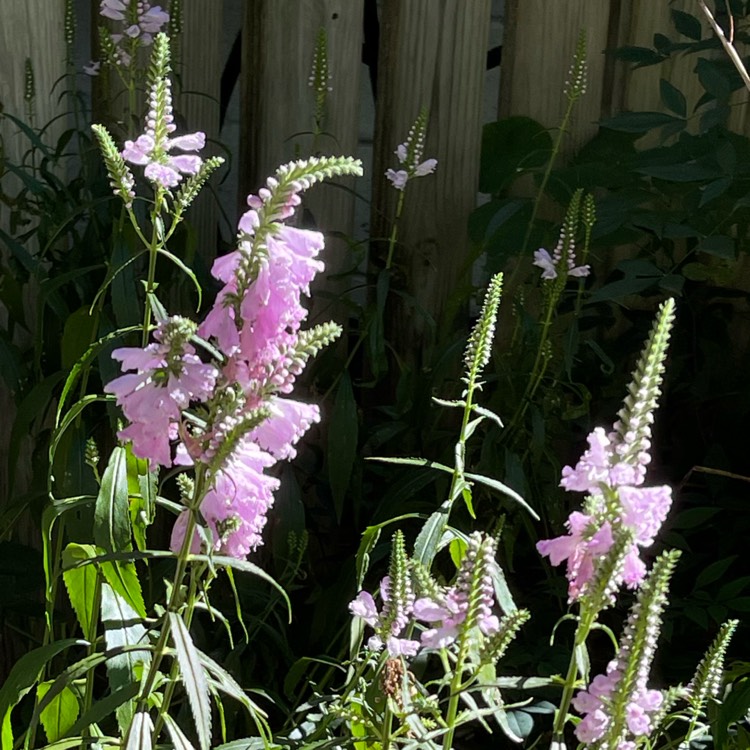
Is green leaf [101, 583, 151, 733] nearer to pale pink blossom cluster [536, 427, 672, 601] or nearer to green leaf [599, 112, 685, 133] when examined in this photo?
pale pink blossom cluster [536, 427, 672, 601]

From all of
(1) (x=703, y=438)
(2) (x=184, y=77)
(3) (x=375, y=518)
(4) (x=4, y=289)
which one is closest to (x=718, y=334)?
(1) (x=703, y=438)

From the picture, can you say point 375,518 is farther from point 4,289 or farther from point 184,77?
point 184,77

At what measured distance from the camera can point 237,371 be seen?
74 centimetres

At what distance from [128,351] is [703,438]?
59.2 inches

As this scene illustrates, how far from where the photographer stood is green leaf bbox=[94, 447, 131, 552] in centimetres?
91

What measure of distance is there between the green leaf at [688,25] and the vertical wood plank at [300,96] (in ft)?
1.75

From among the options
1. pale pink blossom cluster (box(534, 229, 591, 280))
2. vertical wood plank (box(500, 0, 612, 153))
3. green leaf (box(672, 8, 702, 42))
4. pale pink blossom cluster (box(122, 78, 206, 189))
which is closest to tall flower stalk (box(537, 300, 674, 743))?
pale pink blossom cluster (box(122, 78, 206, 189))

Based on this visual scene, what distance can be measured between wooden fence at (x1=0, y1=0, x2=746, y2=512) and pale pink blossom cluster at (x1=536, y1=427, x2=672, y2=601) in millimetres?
1147

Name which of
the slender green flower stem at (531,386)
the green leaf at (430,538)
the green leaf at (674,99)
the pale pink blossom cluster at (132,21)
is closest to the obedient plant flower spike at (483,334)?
the green leaf at (430,538)

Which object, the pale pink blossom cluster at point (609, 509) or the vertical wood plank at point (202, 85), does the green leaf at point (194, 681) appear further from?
the vertical wood plank at point (202, 85)

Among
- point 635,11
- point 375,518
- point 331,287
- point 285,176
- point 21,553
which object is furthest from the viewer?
point 635,11

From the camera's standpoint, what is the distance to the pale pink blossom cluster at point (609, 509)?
2.39 ft

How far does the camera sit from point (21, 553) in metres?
1.64

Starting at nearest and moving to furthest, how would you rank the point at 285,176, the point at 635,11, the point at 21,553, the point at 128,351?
the point at 285,176
the point at 128,351
the point at 21,553
the point at 635,11
